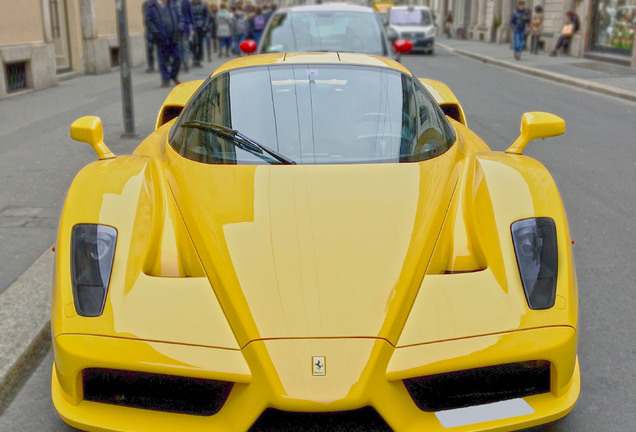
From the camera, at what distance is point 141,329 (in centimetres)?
225

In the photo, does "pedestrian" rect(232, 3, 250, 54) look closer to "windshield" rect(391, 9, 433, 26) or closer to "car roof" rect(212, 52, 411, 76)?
"windshield" rect(391, 9, 433, 26)

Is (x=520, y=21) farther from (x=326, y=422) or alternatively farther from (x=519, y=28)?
(x=326, y=422)

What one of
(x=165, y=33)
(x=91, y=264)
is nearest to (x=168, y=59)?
(x=165, y=33)

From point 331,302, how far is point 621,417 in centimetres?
131

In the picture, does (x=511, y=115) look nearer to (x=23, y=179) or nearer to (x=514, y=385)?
(x=23, y=179)

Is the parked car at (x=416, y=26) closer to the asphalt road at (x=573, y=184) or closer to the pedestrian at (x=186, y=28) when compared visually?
the pedestrian at (x=186, y=28)

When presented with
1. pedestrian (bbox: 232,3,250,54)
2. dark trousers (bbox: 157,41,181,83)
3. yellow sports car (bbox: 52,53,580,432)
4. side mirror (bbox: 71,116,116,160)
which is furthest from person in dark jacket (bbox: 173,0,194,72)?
yellow sports car (bbox: 52,53,580,432)

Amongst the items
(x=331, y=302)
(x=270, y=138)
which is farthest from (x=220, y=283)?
(x=270, y=138)

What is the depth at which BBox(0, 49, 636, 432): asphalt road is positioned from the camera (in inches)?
114

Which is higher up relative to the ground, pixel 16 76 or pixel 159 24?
pixel 159 24

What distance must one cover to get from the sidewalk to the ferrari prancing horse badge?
1304 centimetres

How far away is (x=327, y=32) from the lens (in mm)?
8078

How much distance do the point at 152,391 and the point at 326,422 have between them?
0.58 metres

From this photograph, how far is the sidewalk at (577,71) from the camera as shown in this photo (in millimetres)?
15055
